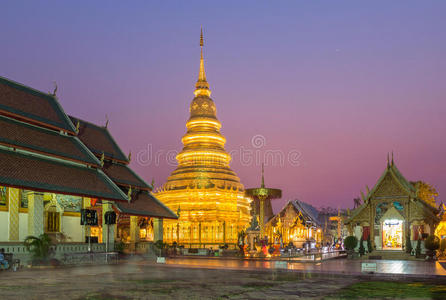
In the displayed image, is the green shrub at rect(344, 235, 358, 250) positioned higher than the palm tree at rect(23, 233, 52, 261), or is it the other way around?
the palm tree at rect(23, 233, 52, 261)

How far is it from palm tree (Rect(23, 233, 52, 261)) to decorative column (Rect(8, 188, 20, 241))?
798 mm

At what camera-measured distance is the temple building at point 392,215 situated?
109 feet

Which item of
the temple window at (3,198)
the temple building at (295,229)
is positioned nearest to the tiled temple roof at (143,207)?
the temple window at (3,198)

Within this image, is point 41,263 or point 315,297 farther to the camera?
point 41,263

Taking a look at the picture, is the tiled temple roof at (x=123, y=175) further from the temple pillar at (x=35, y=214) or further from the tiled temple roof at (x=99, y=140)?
the temple pillar at (x=35, y=214)

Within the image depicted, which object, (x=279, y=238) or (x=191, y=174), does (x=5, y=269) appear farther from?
(x=191, y=174)

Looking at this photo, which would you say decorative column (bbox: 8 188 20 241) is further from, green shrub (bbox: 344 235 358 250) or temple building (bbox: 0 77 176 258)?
green shrub (bbox: 344 235 358 250)

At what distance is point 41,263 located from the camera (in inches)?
947

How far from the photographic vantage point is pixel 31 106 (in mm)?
28125

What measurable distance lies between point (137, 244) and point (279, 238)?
15.9 metres

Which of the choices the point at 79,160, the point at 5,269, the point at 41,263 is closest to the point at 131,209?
the point at 79,160

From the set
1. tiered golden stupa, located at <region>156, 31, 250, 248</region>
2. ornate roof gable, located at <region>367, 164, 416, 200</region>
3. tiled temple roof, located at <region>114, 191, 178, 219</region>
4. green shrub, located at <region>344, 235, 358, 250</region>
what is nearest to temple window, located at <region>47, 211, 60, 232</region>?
tiled temple roof, located at <region>114, 191, 178, 219</region>

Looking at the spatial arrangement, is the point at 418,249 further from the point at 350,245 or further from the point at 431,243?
the point at 350,245

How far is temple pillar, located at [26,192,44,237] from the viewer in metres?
24.2
